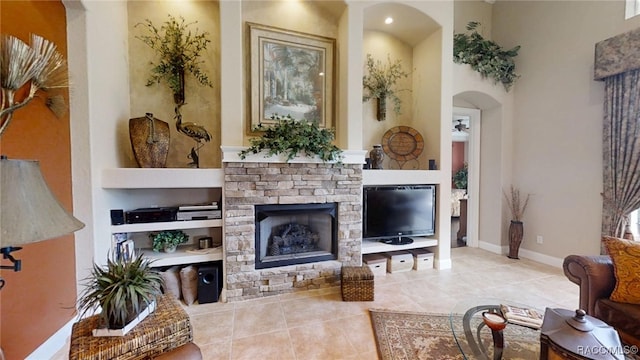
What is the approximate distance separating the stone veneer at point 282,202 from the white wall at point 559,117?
2.80 meters

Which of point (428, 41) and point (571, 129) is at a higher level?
point (428, 41)

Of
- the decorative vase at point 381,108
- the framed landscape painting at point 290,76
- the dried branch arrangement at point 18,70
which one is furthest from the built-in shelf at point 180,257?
the decorative vase at point 381,108

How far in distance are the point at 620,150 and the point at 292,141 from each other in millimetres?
3655

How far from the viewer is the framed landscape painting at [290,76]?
3121 millimetres

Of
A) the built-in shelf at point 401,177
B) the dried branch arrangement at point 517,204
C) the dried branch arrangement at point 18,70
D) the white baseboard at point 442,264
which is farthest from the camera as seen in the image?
the dried branch arrangement at point 517,204

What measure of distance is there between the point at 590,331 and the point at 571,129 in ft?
10.7

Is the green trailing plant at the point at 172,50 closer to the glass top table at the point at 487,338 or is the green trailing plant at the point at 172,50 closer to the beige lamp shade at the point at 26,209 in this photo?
the beige lamp shade at the point at 26,209

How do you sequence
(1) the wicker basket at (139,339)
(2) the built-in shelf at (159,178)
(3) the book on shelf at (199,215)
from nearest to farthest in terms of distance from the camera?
(1) the wicker basket at (139,339), (2) the built-in shelf at (159,178), (3) the book on shelf at (199,215)

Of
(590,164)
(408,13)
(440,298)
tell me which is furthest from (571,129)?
(440,298)

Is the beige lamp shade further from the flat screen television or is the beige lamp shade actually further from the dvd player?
the flat screen television

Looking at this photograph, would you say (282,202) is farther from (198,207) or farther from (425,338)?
(425,338)

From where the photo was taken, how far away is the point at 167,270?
8.65 ft

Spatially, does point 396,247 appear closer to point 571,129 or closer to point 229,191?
point 229,191

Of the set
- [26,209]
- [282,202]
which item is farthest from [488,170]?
[26,209]
